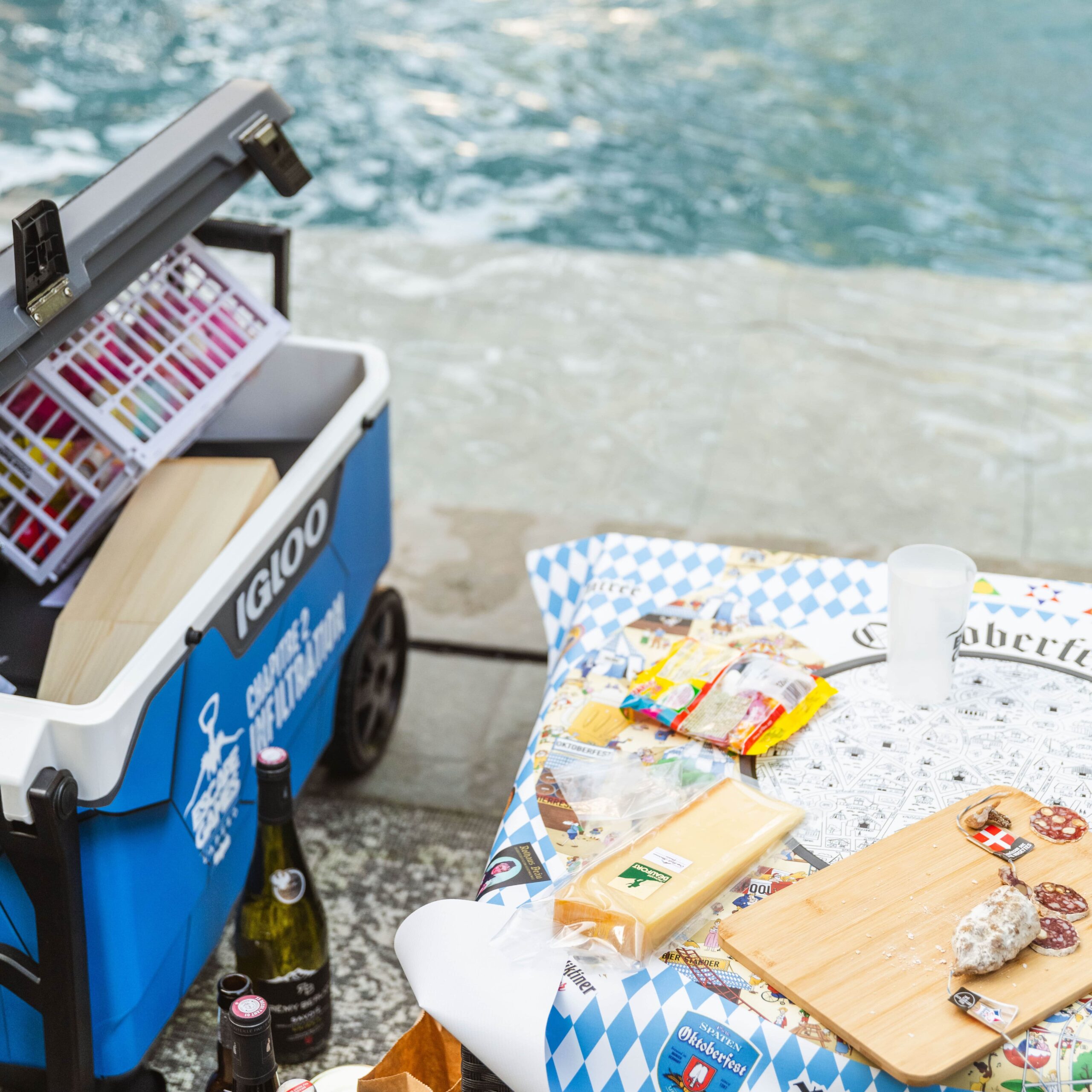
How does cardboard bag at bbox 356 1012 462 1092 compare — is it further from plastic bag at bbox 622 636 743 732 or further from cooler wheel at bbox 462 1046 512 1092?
plastic bag at bbox 622 636 743 732

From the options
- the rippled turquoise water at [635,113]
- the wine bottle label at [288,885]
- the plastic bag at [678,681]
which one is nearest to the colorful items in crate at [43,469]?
the wine bottle label at [288,885]

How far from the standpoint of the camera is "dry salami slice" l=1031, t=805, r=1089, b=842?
1.30 metres

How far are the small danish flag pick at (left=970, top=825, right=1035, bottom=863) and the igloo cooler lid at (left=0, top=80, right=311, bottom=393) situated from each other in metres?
1.17

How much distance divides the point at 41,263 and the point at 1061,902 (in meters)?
1.30

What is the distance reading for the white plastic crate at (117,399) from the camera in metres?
1.94

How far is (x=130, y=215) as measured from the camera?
66.1 inches

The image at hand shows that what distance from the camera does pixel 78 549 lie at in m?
2.01

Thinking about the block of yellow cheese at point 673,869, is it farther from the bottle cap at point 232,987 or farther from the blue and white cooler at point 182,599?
the blue and white cooler at point 182,599

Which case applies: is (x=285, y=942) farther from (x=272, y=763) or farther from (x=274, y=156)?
(x=274, y=156)

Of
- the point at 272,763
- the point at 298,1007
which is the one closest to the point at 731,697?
the point at 272,763

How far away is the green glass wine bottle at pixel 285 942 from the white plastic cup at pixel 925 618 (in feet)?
2.83

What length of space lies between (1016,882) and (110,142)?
23.5 feet

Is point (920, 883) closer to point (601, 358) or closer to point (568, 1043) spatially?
point (568, 1043)

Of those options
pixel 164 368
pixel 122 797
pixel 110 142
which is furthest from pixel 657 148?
pixel 122 797
